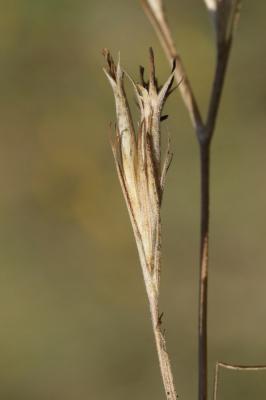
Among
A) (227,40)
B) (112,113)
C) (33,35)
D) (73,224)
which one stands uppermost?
(227,40)

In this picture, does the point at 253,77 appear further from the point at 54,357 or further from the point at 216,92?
the point at 216,92

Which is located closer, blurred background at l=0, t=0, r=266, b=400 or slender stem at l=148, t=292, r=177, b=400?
slender stem at l=148, t=292, r=177, b=400

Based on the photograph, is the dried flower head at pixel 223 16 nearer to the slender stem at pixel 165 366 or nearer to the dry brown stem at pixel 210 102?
the dry brown stem at pixel 210 102

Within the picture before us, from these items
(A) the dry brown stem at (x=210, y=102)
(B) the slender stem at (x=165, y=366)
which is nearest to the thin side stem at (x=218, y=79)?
(A) the dry brown stem at (x=210, y=102)

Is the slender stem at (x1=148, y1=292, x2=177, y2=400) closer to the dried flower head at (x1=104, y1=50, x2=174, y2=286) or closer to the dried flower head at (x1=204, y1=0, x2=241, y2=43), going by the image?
the dried flower head at (x1=104, y1=50, x2=174, y2=286)

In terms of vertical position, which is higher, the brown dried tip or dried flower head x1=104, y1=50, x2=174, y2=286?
the brown dried tip

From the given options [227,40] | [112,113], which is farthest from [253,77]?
[227,40]

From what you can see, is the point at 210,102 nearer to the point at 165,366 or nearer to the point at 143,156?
the point at 143,156

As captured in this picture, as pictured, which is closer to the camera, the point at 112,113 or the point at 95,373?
the point at 95,373

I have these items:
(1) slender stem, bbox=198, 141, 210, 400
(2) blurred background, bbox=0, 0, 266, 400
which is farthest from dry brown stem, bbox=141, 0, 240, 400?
(2) blurred background, bbox=0, 0, 266, 400
